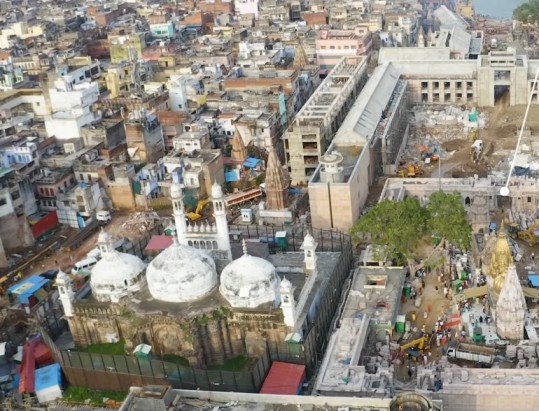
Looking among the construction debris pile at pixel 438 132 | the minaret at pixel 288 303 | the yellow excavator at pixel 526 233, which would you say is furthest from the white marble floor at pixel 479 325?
the construction debris pile at pixel 438 132

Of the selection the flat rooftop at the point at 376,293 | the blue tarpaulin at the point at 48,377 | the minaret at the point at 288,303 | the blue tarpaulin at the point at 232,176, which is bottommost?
the blue tarpaulin at the point at 48,377

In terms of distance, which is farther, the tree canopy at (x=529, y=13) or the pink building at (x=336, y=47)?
the tree canopy at (x=529, y=13)

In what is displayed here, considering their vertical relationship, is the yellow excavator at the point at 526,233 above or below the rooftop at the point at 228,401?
below

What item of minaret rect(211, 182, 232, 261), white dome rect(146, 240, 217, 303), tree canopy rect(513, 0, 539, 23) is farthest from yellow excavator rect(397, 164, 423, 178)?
tree canopy rect(513, 0, 539, 23)

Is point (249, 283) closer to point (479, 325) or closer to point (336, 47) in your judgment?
→ point (479, 325)

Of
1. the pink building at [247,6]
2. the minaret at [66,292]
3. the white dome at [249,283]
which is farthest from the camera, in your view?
the pink building at [247,6]

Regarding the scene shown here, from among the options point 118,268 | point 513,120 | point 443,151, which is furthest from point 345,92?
point 118,268

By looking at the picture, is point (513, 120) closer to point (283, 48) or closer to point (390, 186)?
point (390, 186)

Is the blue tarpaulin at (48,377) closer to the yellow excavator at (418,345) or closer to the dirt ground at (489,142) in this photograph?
the yellow excavator at (418,345)
